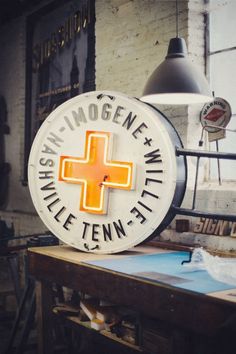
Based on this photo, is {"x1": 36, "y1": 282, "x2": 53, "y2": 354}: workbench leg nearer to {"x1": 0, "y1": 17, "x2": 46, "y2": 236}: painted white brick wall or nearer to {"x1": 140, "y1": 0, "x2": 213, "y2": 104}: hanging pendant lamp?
{"x1": 140, "y1": 0, "x2": 213, "y2": 104}: hanging pendant lamp

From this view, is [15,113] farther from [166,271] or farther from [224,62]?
[166,271]

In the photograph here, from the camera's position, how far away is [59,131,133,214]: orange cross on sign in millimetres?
Answer: 3145

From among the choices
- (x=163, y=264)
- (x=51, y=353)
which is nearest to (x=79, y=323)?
(x=51, y=353)

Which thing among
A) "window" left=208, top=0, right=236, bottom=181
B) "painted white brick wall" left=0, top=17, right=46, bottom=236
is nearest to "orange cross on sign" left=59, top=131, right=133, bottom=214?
"window" left=208, top=0, right=236, bottom=181

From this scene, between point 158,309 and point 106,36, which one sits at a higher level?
point 106,36

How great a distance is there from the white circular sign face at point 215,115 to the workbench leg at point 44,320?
1.63 meters

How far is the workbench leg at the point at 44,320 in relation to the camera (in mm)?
3334

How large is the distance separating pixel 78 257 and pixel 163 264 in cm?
55

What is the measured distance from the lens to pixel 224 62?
372cm

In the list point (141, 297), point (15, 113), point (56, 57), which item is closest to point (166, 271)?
point (141, 297)

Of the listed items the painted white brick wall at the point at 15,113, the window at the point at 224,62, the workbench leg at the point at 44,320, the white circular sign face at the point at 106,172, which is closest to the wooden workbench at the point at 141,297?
the workbench leg at the point at 44,320

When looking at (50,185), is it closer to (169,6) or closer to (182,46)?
(182,46)

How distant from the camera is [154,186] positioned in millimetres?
3010

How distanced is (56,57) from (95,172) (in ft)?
9.05
